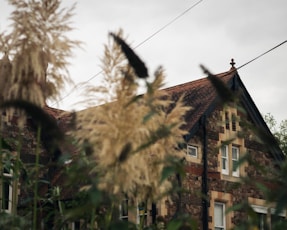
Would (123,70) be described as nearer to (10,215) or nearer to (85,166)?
(85,166)

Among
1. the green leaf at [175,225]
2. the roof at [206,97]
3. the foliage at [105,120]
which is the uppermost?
the roof at [206,97]

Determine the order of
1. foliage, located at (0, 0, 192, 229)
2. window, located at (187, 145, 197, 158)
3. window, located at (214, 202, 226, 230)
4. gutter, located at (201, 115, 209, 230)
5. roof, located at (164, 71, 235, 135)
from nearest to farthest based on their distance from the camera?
foliage, located at (0, 0, 192, 229) < gutter, located at (201, 115, 209, 230) < window, located at (187, 145, 197, 158) < window, located at (214, 202, 226, 230) < roof, located at (164, 71, 235, 135)

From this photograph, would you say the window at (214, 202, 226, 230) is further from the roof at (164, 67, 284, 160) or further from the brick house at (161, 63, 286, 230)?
the roof at (164, 67, 284, 160)

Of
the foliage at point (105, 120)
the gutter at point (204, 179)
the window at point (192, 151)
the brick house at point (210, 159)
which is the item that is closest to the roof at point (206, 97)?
the brick house at point (210, 159)

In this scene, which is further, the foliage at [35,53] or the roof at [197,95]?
the roof at [197,95]

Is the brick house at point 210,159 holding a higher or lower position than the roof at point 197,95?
lower

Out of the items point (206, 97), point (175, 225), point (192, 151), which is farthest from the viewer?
point (206, 97)

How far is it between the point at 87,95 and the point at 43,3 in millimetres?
774

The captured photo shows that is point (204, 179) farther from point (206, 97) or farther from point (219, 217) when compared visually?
point (206, 97)

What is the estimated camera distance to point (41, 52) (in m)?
4.78

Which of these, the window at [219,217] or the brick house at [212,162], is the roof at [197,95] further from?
the window at [219,217]

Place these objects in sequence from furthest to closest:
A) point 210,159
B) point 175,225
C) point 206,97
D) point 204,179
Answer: point 206,97 < point 210,159 < point 204,179 < point 175,225

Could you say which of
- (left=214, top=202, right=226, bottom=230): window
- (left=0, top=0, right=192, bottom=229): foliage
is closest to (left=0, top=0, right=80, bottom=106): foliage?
(left=0, top=0, right=192, bottom=229): foliage

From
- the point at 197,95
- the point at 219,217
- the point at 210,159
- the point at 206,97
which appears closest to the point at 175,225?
the point at 210,159
